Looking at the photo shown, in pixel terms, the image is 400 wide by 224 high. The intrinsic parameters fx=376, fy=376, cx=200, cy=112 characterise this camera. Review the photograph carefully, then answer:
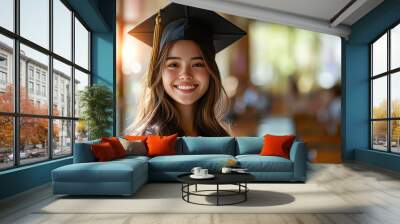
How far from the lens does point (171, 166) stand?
5.93m

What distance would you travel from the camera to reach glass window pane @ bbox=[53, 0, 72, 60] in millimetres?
6449

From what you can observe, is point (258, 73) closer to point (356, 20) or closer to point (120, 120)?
point (356, 20)

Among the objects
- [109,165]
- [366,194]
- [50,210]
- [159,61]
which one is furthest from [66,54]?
[366,194]

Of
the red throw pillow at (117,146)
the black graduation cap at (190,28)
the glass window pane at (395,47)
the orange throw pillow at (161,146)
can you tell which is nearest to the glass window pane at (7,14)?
the red throw pillow at (117,146)

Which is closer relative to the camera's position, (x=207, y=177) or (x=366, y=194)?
(x=207, y=177)

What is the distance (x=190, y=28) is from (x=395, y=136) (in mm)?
4797

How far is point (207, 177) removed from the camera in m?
4.62

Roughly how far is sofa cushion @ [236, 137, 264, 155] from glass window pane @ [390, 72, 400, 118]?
3.07 meters

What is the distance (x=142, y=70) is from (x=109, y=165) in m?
3.48

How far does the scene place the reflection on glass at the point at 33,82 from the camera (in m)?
5.31

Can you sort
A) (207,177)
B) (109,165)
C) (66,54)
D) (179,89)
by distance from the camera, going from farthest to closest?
(179,89) < (66,54) < (109,165) < (207,177)

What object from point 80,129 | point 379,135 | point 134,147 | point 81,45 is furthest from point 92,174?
point 379,135

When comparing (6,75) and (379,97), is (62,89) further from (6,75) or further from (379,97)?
(379,97)

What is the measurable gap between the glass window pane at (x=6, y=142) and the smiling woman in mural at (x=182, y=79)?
3198 mm
